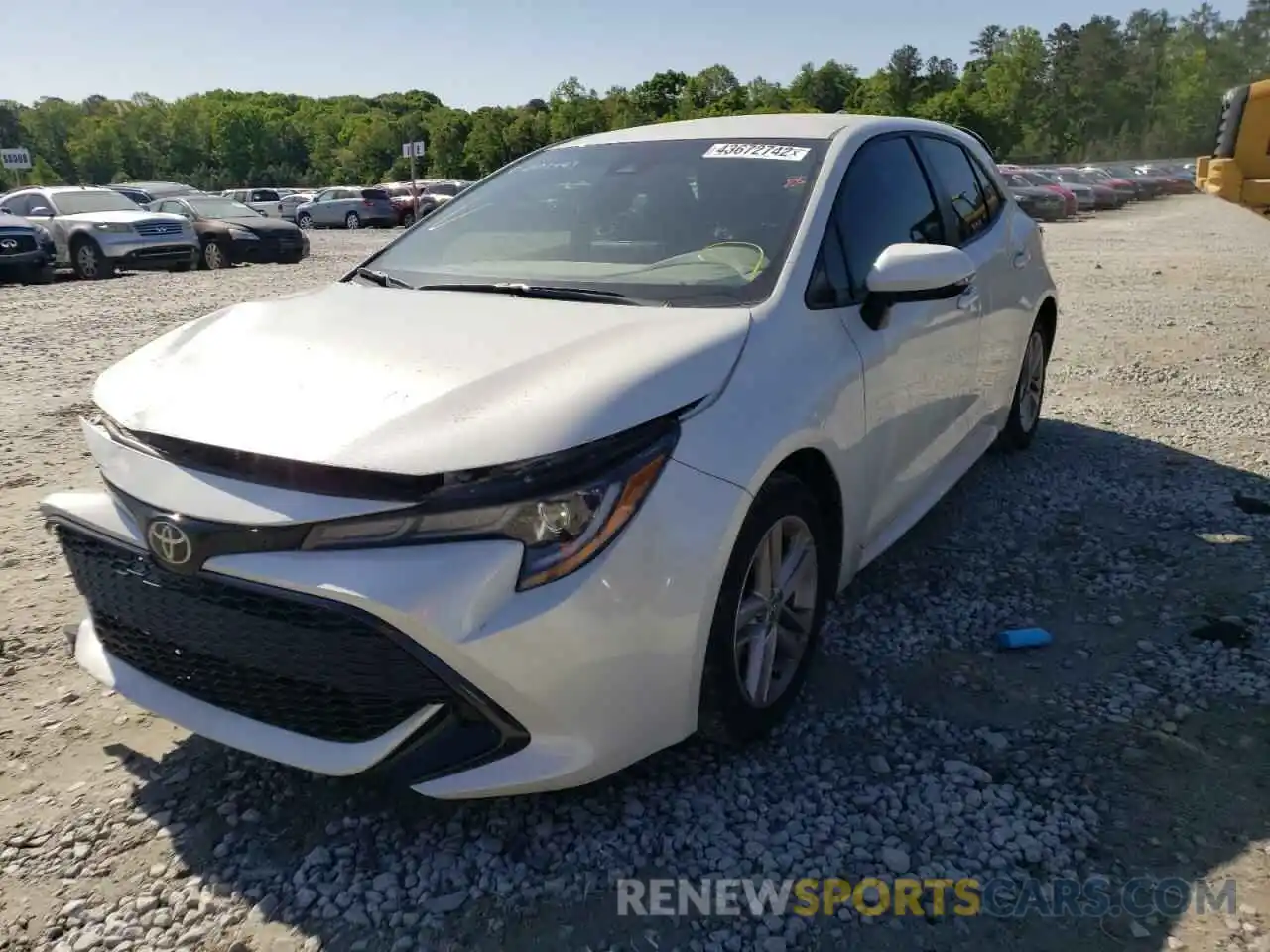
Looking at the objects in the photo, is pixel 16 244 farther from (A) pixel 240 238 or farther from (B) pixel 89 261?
(A) pixel 240 238

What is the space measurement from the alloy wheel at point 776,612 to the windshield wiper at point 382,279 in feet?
4.88

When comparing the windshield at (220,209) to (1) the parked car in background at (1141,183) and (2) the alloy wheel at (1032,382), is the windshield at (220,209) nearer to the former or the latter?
(2) the alloy wheel at (1032,382)

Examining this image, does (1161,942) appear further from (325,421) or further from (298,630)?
(325,421)

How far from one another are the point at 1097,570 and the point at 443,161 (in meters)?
84.8

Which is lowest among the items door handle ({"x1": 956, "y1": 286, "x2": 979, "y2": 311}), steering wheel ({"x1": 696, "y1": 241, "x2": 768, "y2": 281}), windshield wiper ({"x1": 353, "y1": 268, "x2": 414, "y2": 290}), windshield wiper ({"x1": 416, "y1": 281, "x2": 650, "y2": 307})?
door handle ({"x1": 956, "y1": 286, "x2": 979, "y2": 311})

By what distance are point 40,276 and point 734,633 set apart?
659 inches

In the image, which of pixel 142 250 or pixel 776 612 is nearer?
pixel 776 612

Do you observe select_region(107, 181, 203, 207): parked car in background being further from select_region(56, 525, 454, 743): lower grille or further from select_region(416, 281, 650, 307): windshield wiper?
select_region(56, 525, 454, 743): lower grille

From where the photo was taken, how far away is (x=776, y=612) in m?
2.67

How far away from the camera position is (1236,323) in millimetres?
9406

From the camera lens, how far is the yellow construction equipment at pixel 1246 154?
909 centimetres

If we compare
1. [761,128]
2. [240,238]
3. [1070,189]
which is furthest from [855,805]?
[1070,189]

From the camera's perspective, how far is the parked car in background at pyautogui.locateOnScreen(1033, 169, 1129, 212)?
1433 inches

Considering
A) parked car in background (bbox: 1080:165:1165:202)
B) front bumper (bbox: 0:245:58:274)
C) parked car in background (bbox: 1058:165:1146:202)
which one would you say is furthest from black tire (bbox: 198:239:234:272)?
parked car in background (bbox: 1080:165:1165:202)
